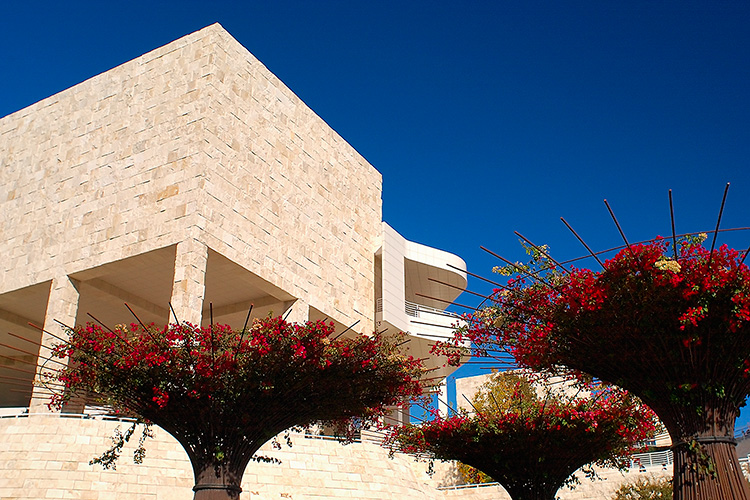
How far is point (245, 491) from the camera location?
Result: 17.6 metres

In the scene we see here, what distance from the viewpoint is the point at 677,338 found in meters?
8.79

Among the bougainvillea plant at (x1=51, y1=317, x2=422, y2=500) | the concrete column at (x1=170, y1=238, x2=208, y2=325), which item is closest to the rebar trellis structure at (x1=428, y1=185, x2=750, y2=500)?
the bougainvillea plant at (x1=51, y1=317, x2=422, y2=500)

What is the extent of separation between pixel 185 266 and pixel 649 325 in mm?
16857

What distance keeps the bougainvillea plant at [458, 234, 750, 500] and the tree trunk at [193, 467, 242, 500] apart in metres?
5.16

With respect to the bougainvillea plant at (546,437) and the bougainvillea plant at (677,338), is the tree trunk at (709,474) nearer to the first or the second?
the bougainvillea plant at (677,338)

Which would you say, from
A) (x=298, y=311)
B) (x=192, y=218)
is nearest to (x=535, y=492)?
(x=298, y=311)

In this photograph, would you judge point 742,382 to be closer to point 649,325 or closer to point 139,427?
point 649,325

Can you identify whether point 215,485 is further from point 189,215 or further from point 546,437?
point 189,215

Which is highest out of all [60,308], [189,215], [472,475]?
[189,215]

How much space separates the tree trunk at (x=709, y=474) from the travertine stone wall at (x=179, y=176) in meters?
17.7

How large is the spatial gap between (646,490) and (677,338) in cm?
1577

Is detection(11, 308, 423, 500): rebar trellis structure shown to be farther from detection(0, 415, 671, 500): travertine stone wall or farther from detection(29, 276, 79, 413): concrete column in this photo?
detection(29, 276, 79, 413): concrete column

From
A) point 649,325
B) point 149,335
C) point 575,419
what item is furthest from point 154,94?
point 649,325

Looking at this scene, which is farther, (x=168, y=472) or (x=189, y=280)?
(x=189, y=280)
